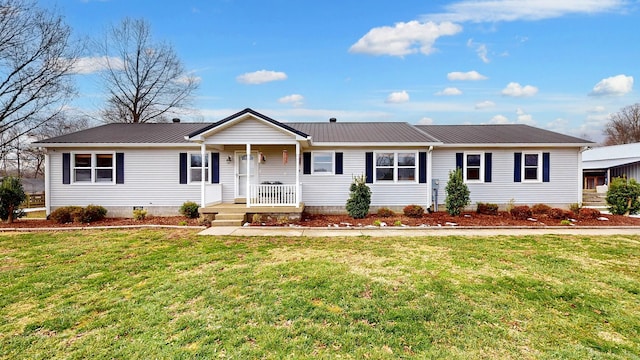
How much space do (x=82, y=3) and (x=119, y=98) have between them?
10321mm

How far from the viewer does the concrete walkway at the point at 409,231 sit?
27.7 ft

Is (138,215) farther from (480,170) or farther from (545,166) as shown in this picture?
(545,166)

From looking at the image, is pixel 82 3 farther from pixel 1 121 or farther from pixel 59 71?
pixel 1 121

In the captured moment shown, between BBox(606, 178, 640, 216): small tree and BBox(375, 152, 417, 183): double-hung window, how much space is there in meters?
7.84

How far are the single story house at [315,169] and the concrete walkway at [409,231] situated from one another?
256 centimetres

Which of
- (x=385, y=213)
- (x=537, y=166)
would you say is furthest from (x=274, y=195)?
(x=537, y=166)

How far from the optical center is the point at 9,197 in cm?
1037

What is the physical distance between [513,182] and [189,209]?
13.5m

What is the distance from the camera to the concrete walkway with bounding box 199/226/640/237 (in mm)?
8453

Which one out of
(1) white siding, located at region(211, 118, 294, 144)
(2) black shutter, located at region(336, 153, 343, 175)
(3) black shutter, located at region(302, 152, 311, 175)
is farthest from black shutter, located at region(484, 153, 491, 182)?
(1) white siding, located at region(211, 118, 294, 144)

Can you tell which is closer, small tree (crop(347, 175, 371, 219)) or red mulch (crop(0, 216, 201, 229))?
red mulch (crop(0, 216, 201, 229))

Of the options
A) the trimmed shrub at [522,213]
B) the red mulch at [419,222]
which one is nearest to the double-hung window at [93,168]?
the red mulch at [419,222]

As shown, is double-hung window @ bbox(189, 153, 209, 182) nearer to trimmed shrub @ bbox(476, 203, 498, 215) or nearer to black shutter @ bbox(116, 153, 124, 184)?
black shutter @ bbox(116, 153, 124, 184)

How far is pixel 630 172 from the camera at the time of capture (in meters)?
23.2
